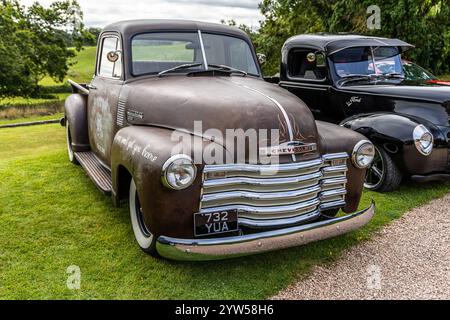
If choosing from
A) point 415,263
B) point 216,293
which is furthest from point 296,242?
point 415,263

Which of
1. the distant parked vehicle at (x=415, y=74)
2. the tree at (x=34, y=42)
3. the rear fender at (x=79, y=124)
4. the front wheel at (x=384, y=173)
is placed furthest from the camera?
the tree at (x=34, y=42)

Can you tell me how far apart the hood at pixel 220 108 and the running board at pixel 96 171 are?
74 cm

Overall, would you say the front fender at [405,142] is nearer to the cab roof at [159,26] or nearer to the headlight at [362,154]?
the headlight at [362,154]

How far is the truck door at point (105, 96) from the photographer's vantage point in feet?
13.9

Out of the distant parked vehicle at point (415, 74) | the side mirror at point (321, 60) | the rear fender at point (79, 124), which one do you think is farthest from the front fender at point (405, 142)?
the rear fender at point (79, 124)

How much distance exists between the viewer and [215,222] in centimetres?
290

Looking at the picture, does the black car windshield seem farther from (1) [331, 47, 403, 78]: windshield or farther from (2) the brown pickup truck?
(1) [331, 47, 403, 78]: windshield

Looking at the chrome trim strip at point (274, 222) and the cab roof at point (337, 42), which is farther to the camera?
the cab roof at point (337, 42)

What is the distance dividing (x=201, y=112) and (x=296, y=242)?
4.05 feet

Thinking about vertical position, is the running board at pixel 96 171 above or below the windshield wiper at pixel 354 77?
below

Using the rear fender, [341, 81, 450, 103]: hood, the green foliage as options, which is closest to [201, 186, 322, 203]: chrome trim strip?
[341, 81, 450, 103]: hood

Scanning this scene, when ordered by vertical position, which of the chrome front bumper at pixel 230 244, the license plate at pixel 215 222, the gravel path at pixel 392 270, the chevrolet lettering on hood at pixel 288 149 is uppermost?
the chevrolet lettering on hood at pixel 288 149
